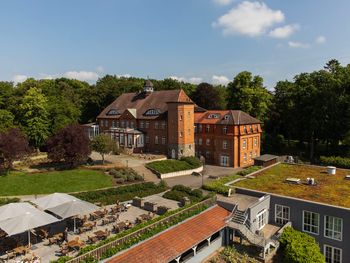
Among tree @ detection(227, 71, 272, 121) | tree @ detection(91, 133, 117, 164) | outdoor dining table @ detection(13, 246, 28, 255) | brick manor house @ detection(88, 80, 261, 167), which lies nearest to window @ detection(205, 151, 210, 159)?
brick manor house @ detection(88, 80, 261, 167)

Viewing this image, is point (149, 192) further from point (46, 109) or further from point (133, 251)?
point (46, 109)

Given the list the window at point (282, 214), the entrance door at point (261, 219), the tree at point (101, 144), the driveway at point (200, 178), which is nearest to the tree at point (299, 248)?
the window at point (282, 214)

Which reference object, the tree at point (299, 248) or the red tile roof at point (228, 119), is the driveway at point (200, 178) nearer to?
the red tile roof at point (228, 119)

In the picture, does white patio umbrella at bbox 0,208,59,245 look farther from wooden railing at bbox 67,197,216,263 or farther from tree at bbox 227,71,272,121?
tree at bbox 227,71,272,121

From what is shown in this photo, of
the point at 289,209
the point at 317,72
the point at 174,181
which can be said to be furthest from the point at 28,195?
the point at 317,72

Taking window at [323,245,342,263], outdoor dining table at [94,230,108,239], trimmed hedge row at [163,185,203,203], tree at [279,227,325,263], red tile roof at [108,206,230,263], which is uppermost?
red tile roof at [108,206,230,263]

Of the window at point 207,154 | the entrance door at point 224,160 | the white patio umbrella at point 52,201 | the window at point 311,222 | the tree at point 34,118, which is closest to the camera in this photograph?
the white patio umbrella at point 52,201
